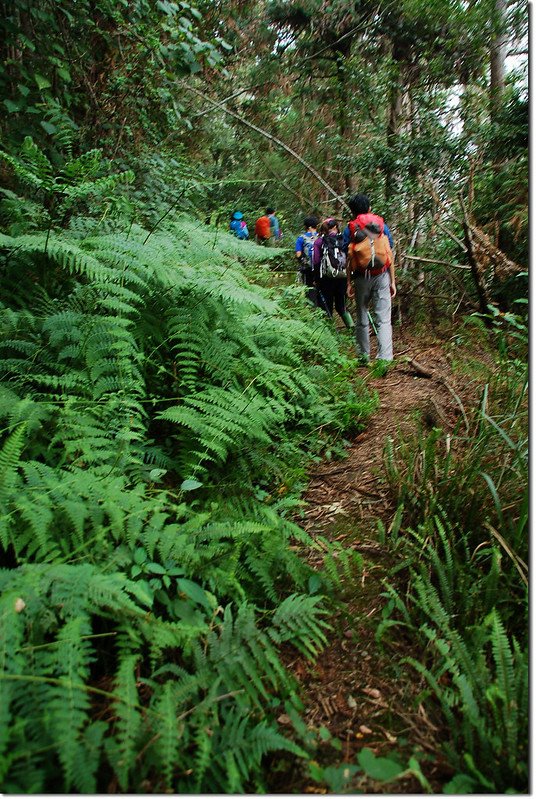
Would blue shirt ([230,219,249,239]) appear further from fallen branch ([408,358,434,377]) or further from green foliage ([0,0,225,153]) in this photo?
A: fallen branch ([408,358,434,377])

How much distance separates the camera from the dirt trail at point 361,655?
1.58 metres

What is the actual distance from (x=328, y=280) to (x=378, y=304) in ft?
4.50

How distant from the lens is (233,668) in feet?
5.26

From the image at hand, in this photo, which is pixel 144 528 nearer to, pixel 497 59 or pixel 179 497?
pixel 179 497

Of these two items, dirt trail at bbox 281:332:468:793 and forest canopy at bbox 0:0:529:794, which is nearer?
forest canopy at bbox 0:0:529:794

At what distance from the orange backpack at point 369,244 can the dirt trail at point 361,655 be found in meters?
2.25

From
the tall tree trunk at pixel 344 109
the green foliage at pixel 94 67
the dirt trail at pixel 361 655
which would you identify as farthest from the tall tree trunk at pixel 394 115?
the dirt trail at pixel 361 655

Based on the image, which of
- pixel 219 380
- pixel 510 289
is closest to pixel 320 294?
pixel 510 289

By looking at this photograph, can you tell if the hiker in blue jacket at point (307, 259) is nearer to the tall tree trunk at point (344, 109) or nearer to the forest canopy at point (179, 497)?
the forest canopy at point (179, 497)

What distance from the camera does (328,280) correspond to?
6.54 m

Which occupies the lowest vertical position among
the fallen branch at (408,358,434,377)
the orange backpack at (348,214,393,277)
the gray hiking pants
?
the fallen branch at (408,358,434,377)

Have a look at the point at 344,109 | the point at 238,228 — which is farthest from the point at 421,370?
the point at 344,109

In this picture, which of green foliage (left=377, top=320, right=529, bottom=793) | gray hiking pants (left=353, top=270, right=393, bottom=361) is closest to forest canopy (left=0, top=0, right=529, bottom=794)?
green foliage (left=377, top=320, right=529, bottom=793)

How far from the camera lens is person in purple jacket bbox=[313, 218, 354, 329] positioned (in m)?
6.37
